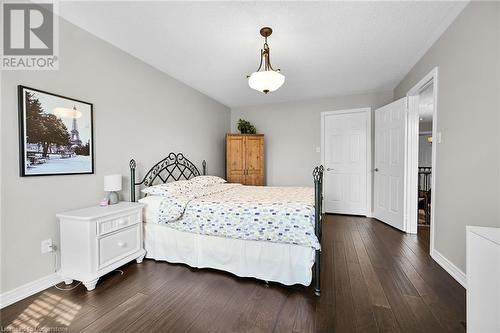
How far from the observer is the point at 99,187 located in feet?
7.66

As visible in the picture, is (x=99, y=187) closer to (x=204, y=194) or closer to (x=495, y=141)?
(x=204, y=194)

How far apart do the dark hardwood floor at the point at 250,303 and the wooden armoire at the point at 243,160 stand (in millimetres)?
2471

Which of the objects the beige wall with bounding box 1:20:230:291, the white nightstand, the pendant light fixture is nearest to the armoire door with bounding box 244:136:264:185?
the beige wall with bounding box 1:20:230:291

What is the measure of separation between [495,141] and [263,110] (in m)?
3.96

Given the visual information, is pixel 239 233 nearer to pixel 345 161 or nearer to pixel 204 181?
A: pixel 204 181

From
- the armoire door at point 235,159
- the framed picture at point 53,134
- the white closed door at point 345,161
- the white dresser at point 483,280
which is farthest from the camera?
the armoire door at point 235,159

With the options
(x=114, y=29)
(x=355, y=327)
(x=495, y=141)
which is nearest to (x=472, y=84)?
(x=495, y=141)

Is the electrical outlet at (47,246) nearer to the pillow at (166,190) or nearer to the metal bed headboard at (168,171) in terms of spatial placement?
the metal bed headboard at (168,171)

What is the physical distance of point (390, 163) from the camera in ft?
12.1

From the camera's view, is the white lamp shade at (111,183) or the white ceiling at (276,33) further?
the white lamp shade at (111,183)

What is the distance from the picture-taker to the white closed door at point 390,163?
3.40 m

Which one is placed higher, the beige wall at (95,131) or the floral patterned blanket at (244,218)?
the beige wall at (95,131)

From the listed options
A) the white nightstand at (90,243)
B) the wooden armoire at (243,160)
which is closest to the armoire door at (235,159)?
the wooden armoire at (243,160)

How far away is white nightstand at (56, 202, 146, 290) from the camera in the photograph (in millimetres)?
1850
